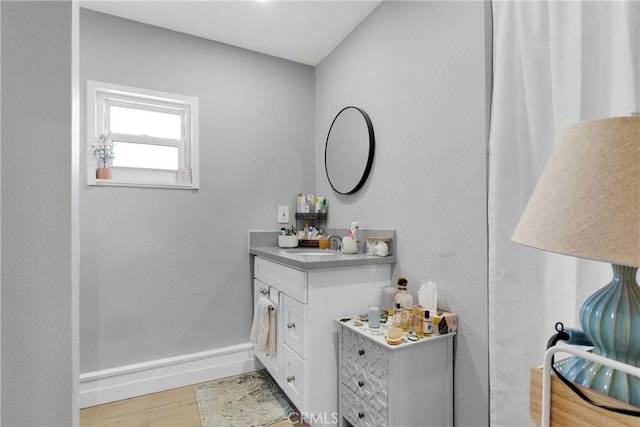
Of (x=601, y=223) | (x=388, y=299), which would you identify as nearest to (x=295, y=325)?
(x=388, y=299)

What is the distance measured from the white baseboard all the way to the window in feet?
3.93

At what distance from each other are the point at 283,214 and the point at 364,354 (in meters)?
1.37

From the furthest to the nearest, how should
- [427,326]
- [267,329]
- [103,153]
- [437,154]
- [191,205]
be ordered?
[191,205], [103,153], [267,329], [437,154], [427,326]

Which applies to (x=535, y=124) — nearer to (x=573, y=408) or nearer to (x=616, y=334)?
(x=616, y=334)

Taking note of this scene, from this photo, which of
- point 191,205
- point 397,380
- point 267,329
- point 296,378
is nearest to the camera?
point 397,380

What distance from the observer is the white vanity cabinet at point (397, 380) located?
48.2 inches

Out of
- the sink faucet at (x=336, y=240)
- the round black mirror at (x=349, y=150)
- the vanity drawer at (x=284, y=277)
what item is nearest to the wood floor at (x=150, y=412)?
the vanity drawer at (x=284, y=277)

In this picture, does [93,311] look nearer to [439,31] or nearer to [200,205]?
[200,205]

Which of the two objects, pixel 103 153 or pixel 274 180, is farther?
pixel 274 180

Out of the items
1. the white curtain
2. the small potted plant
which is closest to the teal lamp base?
the white curtain

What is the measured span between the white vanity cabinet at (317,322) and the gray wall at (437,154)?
241 millimetres

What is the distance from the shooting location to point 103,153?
1948mm

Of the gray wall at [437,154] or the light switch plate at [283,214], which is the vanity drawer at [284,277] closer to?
the light switch plate at [283,214]

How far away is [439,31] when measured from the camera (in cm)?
146
